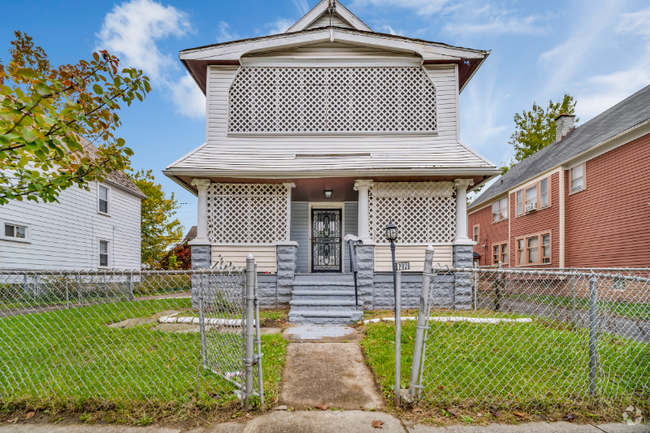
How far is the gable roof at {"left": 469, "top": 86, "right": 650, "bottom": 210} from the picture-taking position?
10.7 metres

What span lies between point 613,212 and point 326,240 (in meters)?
9.67

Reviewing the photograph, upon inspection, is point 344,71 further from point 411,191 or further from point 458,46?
point 411,191

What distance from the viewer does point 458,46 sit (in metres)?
8.24

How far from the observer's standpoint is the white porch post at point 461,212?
25.1ft

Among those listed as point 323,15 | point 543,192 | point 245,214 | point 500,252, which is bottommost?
point 500,252

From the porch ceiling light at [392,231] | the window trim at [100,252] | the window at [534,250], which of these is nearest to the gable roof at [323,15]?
the porch ceiling light at [392,231]

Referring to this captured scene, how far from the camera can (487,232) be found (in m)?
19.7

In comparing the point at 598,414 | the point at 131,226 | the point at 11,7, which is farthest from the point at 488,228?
the point at 11,7

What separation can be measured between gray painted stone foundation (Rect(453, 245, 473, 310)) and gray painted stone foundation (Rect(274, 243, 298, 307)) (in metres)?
3.79

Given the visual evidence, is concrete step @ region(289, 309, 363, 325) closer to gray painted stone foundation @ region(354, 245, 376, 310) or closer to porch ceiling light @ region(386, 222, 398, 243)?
gray painted stone foundation @ region(354, 245, 376, 310)

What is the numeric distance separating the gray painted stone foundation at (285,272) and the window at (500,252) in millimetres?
13552

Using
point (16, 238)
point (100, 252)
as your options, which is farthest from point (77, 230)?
point (16, 238)

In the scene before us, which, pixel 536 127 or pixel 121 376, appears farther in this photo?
pixel 536 127

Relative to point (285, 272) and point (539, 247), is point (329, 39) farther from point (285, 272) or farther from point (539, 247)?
point (539, 247)
